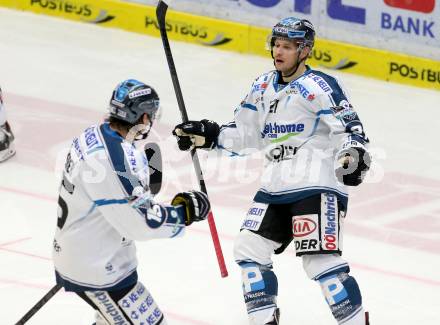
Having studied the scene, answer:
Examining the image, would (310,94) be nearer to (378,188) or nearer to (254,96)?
(254,96)

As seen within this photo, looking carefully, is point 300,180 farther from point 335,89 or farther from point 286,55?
point 286,55

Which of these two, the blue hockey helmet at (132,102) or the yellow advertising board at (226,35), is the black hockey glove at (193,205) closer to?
the blue hockey helmet at (132,102)

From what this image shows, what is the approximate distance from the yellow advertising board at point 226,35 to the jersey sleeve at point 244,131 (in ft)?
16.6

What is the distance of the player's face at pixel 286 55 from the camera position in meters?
7.21

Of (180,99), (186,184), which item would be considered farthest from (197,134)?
(186,184)

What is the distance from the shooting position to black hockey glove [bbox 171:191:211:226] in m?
6.23

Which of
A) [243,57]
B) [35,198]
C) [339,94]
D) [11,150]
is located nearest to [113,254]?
[339,94]

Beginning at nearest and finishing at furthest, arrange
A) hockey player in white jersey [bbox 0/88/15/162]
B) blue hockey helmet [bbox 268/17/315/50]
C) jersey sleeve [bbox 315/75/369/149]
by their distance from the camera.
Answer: jersey sleeve [bbox 315/75/369/149]
blue hockey helmet [bbox 268/17/315/50]
hockey player in white jersey [bbox 0/88/15/162]

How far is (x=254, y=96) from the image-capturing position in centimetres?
732

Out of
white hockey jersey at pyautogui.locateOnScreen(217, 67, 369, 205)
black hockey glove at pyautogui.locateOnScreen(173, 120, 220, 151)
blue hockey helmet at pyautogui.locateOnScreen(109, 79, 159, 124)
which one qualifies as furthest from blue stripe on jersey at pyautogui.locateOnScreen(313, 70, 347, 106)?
blue hockey helmet at pyautogui.locateOnScreen(109, 79, 159, 124)

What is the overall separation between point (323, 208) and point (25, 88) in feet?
19.3

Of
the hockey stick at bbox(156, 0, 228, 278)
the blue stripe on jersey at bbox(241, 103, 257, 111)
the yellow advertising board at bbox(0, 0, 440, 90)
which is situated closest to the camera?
the blue stripe on jersey at bbox(241, 103, 257, 111)

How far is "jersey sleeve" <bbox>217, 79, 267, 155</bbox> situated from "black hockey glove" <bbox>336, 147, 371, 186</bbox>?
2.31 ft

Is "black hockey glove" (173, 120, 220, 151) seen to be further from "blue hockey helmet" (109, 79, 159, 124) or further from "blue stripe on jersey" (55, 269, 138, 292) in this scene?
"blue stripe on jersey" (55, 269, 138, 292)
